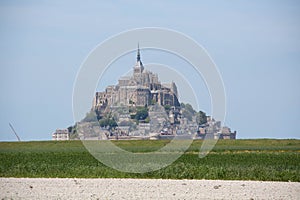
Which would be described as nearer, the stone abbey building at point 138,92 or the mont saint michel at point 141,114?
the mont saint michel at point 141,114

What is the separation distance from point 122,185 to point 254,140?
51399mm

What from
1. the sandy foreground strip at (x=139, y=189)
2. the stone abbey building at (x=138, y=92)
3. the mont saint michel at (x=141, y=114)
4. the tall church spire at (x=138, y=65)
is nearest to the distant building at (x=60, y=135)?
the mont saint michel at (x=141, y=114)

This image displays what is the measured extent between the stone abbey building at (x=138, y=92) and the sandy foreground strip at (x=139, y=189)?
8991 millimetres

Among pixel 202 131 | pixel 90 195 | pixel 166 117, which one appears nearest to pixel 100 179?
pixel 90 195

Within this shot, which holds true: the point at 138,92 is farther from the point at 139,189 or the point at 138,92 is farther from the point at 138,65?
the point at 139,189

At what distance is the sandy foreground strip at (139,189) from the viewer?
24766 millimetres

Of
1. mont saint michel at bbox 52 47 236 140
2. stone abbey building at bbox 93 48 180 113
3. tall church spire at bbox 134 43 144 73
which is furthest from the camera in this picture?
stone abbey building at bbox 93 48 180 113

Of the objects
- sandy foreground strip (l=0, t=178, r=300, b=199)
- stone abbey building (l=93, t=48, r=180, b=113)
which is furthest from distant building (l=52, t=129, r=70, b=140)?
sandy foreground strip (l=0, t=178, r=300, b=199)

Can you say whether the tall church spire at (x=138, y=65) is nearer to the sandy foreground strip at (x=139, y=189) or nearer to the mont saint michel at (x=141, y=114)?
the mont saint michel at (x=141, y=114)

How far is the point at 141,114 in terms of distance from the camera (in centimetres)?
4962

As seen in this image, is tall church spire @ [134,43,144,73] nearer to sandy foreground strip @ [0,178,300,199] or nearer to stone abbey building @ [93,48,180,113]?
stone abbey building @ [93,48,180,113]

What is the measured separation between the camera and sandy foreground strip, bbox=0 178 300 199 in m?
24.8

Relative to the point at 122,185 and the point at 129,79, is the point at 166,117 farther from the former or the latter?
the point at 122,185

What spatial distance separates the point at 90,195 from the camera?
24.7 meters
